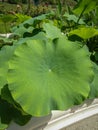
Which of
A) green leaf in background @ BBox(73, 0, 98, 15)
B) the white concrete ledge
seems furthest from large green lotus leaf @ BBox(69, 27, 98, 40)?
the white concrete ledge

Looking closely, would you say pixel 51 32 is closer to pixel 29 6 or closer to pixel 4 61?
pixel 4 61

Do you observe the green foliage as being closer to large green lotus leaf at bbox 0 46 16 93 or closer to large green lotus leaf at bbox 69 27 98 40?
large green lotus leaf at bbox 0 46 16 93

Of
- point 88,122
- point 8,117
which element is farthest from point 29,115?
point 88,122

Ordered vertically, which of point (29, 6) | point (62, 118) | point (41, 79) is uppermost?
point (41, 79)

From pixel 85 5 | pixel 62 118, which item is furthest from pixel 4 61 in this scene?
pixel 85 5

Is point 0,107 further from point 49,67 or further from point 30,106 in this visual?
point 49,67
